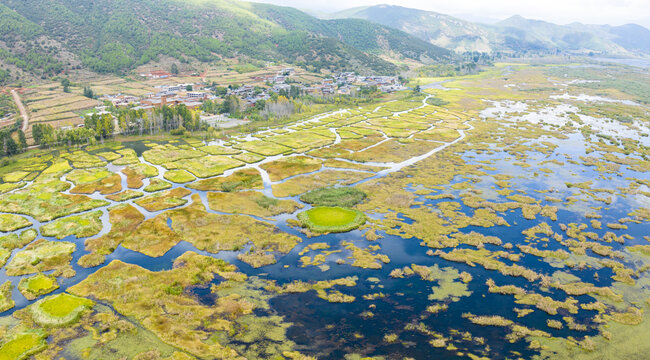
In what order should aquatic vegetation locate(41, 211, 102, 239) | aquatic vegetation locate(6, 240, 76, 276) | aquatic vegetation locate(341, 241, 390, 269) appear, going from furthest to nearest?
aquatic vegetation locate(41, 211, 102, 239)
aquatic vegetation locate(341, 241, 390, 269)
aquatic vegetation locate(6, 240, 76, 276)

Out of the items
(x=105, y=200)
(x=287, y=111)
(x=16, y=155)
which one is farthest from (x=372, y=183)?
(x=16, y=155)

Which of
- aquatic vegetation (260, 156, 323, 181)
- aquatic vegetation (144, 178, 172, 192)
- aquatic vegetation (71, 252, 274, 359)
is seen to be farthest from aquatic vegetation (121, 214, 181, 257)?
aquatic vegetation (260, 156, 323, 181)

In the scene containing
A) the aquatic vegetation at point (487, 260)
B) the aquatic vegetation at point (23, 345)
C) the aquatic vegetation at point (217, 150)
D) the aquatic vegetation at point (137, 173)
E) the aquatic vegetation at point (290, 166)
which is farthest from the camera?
the aquatic vegetation at point (217, 150)

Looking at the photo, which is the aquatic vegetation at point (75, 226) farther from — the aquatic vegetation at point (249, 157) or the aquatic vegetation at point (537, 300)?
the aquatic vegetation at point (537, 300)

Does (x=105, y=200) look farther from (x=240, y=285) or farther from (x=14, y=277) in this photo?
(x=240, y=285)

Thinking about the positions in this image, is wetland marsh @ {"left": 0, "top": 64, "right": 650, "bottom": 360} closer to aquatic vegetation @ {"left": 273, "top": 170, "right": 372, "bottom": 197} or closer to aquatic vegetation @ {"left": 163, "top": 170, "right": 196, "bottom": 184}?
aquatic vegetation @ {"left": 273, "top": 170, "right": 372, "bottom": 197}

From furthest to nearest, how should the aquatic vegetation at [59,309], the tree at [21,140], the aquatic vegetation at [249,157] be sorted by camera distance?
the tree at [21,140], the aquatic vegetation at [249,157], the aquatic vegetation at [59,309]

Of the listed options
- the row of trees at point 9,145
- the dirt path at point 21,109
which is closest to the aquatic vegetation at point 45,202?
the row of trees at point 9,145

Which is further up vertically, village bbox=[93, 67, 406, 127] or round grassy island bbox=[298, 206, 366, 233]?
village bbox=[93, 67, 406, 127]
